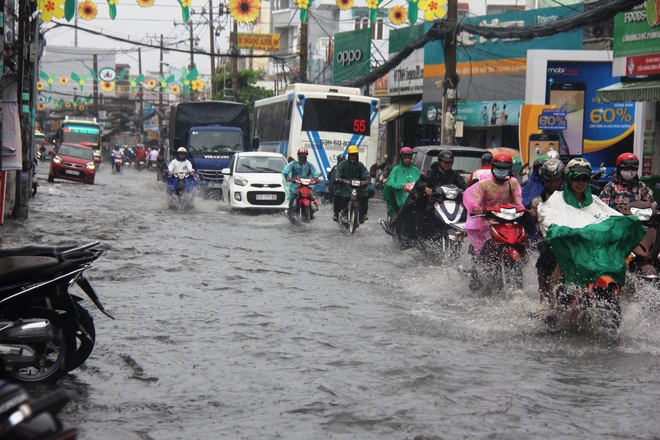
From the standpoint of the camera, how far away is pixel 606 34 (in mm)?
32250

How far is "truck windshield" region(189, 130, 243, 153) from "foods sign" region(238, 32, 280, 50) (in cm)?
3191

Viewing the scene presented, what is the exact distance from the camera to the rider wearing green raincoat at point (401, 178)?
16.0m

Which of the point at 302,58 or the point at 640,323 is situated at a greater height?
the point at 302,58

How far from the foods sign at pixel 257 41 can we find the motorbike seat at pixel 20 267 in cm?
5659

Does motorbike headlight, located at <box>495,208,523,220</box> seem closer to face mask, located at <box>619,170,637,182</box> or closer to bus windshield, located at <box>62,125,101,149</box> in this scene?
face mask, located at <box>619,170,637,182</box>

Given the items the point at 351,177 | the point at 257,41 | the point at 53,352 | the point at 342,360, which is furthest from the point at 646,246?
the point at 257,41

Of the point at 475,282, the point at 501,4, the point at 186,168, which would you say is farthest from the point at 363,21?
the point at 475,282

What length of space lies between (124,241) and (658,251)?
9231mm

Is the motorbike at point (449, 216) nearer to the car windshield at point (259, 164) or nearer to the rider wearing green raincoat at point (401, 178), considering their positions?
the rider wearing green raincoat at point (401, 178)

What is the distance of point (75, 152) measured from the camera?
1523 inches

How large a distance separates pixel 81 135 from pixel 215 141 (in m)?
26.2

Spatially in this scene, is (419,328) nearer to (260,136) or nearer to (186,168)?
(186,168)

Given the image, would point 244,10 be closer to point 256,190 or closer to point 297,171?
point 256,190

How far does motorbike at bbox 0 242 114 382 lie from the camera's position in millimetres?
5805
